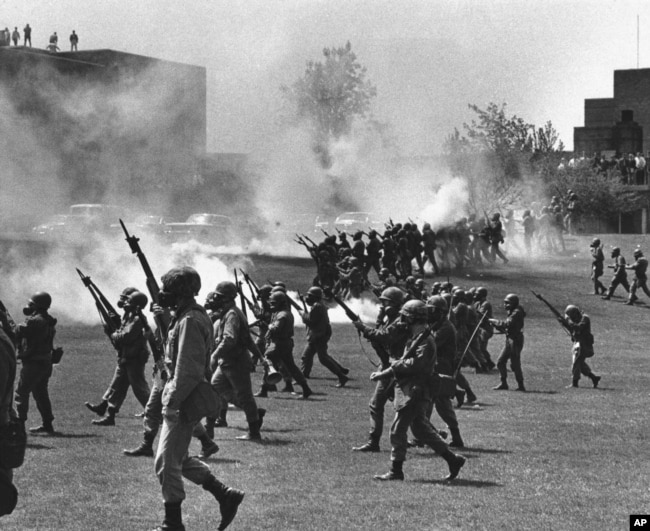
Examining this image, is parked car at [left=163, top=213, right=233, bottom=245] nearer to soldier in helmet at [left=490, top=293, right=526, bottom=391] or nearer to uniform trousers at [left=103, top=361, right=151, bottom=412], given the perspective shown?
soldier in helmet at [left=490, top=293, right=526, bottom=391]

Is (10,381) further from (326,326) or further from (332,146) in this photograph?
(332,146)

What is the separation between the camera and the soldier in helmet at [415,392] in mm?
12820

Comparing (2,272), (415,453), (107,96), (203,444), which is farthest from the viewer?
(107,96)

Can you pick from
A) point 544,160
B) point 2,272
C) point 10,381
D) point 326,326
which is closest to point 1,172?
point 2,272

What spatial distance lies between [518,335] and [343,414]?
4847mm

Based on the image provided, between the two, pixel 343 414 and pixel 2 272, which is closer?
pixel 343 414

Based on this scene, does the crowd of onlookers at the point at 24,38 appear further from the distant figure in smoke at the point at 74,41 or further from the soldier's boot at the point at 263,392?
the soldier's boot at the point at 263,392

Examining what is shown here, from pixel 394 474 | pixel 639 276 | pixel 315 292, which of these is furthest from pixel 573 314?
pixel 639 276

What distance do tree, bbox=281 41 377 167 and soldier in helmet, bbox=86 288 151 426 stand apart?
57.4 metres

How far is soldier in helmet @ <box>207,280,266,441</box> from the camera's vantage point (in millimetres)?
14945

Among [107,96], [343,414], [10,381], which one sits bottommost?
[343,414]

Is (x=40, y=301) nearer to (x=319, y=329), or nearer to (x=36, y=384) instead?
(x=36, y=384)

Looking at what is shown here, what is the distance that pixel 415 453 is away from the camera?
1499 centimetres

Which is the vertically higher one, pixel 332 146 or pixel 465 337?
pixel 332 146
